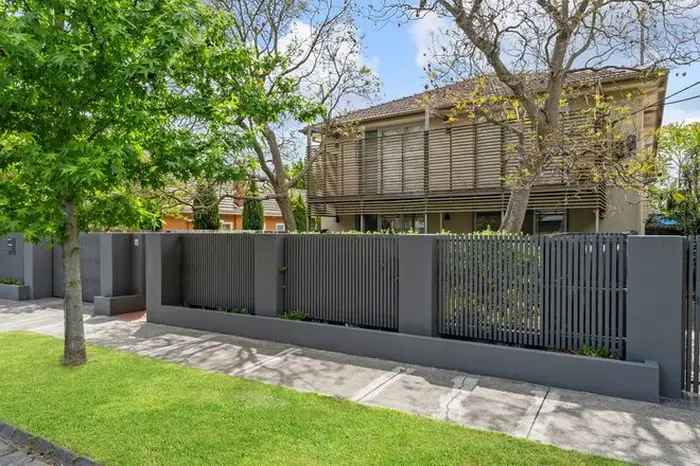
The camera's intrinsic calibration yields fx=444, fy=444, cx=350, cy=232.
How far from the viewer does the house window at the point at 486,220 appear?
1359 cm

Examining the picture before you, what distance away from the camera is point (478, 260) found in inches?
261

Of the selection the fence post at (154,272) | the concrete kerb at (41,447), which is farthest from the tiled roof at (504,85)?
the concrete kerb at (41,447)

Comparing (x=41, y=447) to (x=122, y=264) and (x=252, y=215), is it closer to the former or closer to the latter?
(x=122, y=264)

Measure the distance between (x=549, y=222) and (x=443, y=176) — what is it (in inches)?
131

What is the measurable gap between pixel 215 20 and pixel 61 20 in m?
2.26

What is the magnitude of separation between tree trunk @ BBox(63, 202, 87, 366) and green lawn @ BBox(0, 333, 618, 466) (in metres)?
0.38

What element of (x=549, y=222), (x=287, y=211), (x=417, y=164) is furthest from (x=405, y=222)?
(x=549, y=222)

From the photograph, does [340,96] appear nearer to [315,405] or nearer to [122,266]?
[122,266]

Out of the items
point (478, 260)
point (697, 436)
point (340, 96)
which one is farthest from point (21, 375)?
point (340, 96)

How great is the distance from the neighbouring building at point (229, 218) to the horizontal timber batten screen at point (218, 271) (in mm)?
9324

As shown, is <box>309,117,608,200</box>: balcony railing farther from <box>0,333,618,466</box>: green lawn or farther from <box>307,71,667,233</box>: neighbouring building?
<box>0,333,618,466</box>: green lawn

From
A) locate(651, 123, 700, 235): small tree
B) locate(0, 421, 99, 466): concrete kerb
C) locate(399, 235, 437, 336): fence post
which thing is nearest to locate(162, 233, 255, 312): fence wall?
locate(399, 235, 437, 336): fence post

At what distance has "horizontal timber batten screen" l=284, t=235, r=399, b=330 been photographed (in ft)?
24.1

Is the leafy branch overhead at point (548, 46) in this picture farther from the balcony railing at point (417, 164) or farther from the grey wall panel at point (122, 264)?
the grey wall panel at point (122, 264)
